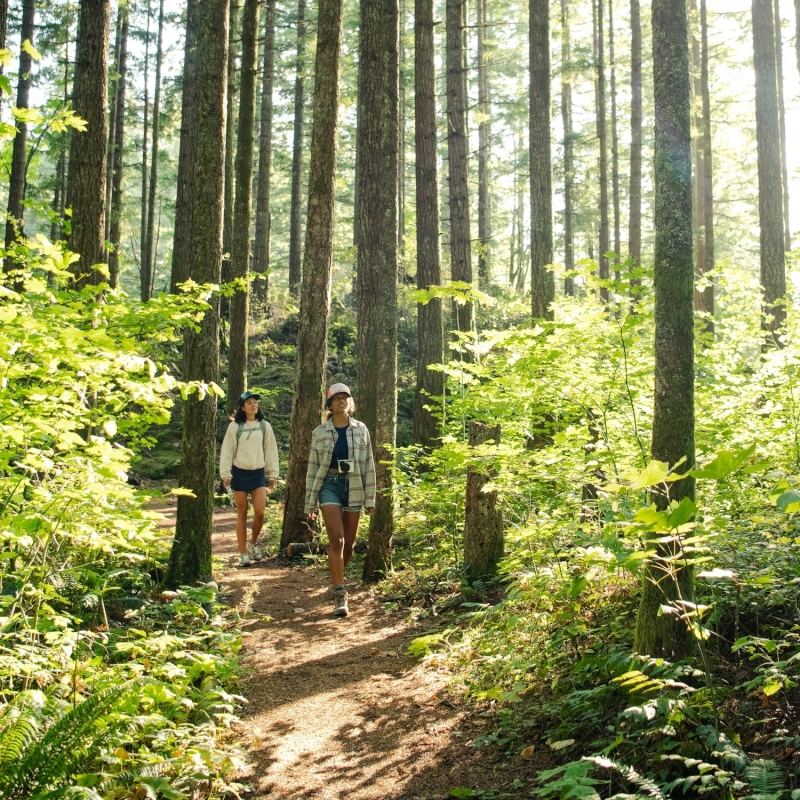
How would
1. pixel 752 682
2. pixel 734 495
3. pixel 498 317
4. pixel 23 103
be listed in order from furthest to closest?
pixel 498 317 → pixel 23 103 → pixel 734 495 → pixel 752 682

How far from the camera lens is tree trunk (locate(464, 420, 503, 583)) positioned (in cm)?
651

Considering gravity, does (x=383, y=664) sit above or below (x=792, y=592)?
below

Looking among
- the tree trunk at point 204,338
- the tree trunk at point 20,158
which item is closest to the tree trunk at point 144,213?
the tree trunk at point 20,158

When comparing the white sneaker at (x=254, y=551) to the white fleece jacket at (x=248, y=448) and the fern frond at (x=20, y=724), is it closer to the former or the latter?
the white fleece jacket at (x=248, y=448)

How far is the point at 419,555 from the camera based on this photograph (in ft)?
27.1

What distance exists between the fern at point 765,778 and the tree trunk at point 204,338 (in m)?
5.19

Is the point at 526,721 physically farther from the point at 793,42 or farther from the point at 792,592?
the point at 793,42

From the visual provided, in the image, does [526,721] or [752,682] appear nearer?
[752,682]

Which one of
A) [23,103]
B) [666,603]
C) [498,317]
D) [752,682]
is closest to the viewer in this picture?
[752,682]

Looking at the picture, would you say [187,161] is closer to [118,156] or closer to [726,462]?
[118,156]

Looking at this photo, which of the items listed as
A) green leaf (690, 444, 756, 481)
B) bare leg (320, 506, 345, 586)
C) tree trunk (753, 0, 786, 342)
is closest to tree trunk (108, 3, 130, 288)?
bare leg (320, 506, 345, 586)

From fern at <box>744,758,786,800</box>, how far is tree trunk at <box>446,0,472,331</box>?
9596 mm

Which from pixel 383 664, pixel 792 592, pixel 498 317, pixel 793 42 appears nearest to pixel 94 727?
pixel 383 664

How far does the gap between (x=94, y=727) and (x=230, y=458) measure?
583 centimetres
